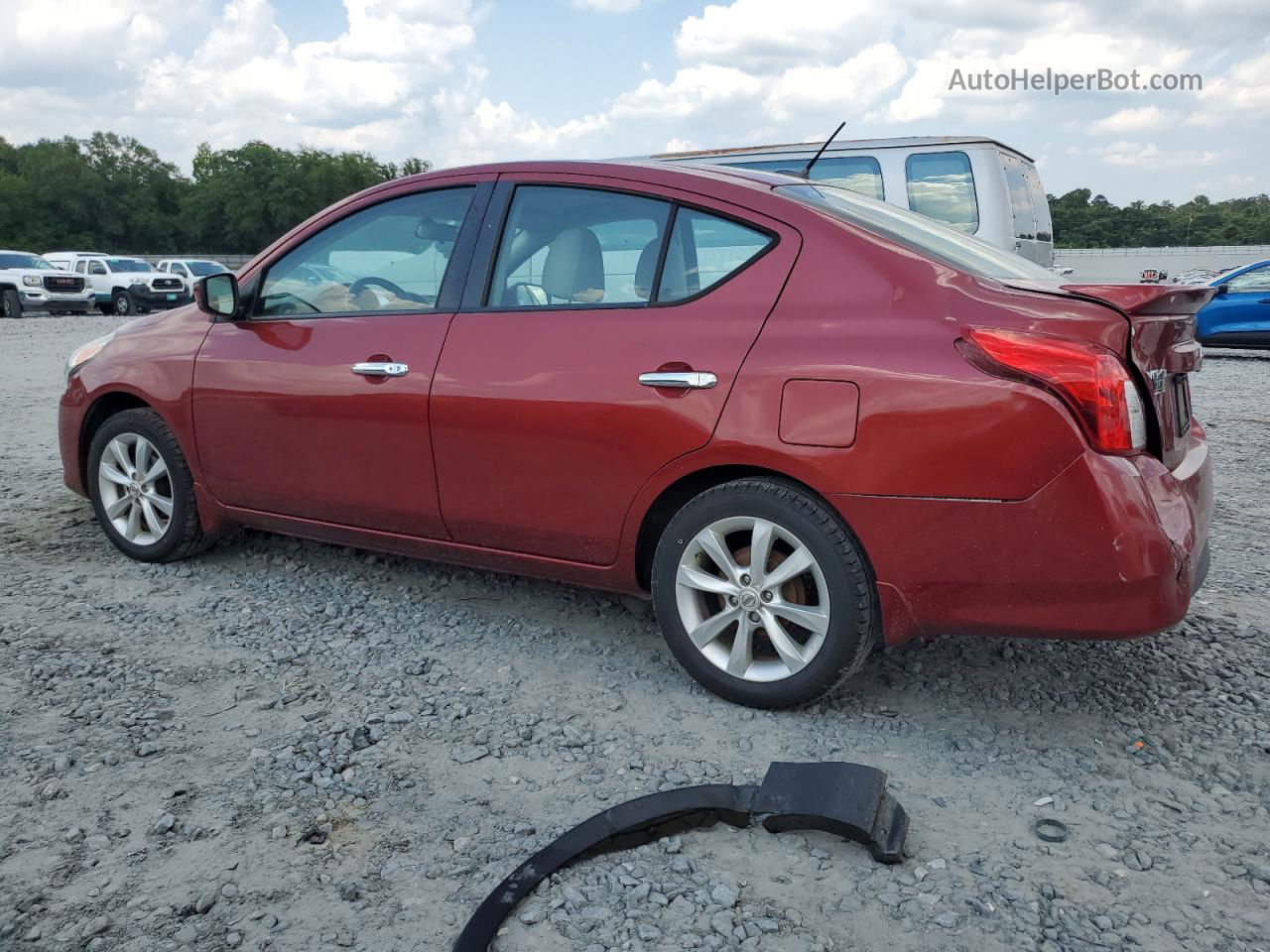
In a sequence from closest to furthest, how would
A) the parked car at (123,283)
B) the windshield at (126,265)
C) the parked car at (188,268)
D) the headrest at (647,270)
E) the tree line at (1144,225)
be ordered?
the headrest at (647,270)
the parked car at (123,283)
the windshield at (126,265)
the parked car at (188,268)
the tree line at (1144,225)

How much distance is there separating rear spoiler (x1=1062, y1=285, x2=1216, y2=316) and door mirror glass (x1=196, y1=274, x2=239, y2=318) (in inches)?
124

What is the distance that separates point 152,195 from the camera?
Answer: 260 feet

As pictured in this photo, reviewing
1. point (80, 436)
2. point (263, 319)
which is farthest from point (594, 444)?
point (80, 436)

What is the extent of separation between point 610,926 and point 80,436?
3768 mm

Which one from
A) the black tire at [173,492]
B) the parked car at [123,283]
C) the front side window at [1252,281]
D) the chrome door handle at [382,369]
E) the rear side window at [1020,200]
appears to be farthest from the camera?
the parked car at [123,283]

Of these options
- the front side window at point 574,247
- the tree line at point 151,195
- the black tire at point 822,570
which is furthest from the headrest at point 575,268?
the tree line at point 151,195

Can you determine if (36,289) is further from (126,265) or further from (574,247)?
(574,247)

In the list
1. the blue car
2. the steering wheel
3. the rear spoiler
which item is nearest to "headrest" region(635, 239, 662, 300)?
the steering wheel

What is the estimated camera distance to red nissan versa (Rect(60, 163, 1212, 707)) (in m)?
2.80

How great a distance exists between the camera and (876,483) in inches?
116

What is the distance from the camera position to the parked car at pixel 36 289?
2470cm

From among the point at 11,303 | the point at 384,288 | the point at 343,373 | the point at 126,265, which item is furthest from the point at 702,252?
the point at 126,265

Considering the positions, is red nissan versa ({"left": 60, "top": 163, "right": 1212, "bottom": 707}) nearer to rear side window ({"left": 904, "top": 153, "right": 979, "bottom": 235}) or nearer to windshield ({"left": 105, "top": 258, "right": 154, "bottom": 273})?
rear side window ({"left": 904, "top": 153, "right": 979, "bottom": 235})

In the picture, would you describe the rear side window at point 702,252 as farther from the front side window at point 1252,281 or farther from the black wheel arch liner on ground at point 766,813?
the front side window at point 1252,281
